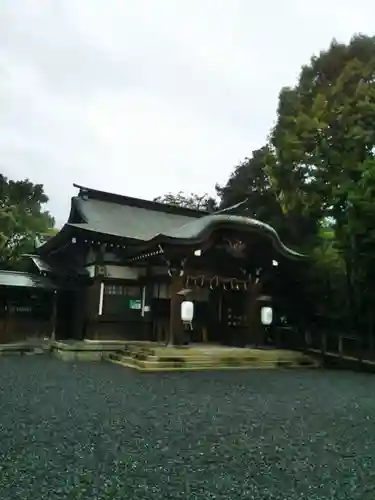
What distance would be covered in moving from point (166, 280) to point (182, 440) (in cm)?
952

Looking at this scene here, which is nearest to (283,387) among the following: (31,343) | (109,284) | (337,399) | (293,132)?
(337,399)

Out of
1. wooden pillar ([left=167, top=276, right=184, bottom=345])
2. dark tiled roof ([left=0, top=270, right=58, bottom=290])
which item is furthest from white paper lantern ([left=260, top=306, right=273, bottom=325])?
dark tiled roof ([left=0, top=270, right=58, bottom=290])

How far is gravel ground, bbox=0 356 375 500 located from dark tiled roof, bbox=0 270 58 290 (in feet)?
19.5

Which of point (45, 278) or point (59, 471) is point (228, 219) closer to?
point (45, 278)

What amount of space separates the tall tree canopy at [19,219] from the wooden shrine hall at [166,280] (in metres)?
5.85

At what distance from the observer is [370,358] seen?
42.9 ft

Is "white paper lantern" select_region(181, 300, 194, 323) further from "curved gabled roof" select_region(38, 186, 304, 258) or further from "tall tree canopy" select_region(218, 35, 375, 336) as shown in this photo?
"tall tree canopy" select_region(218, 35, 375, 336)

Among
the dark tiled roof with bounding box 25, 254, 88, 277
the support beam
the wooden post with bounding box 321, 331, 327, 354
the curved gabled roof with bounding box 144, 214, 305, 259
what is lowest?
the wooden post with bounding box 321, 331, 327, 354

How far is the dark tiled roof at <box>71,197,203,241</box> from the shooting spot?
54.1 feet

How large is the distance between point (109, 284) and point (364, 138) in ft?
32.5

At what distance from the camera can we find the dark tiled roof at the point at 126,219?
16.5 m

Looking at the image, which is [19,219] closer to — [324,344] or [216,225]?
[216,225]

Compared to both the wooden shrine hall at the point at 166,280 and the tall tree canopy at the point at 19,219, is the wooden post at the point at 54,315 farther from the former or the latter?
the tall tree canopy at the point at 19,219

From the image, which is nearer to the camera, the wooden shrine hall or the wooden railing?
the wooden railing
